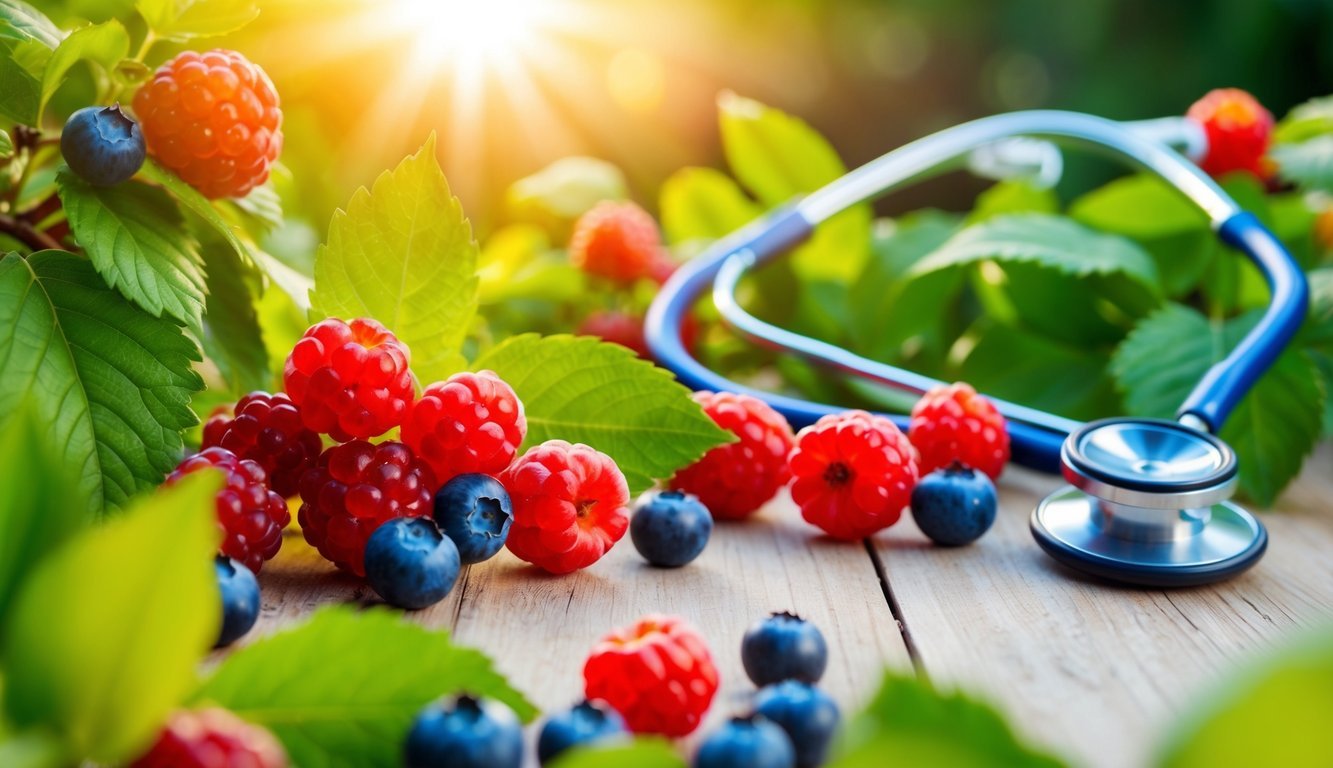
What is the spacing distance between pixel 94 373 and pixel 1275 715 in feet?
1.93

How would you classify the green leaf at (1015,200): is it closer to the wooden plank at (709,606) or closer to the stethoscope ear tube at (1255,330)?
the stethoscope ear tube at (1255,330)

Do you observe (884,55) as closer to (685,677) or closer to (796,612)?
(796,612)

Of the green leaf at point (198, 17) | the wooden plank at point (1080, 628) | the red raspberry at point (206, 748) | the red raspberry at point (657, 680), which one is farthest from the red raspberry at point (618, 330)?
the red raspberry at point (206, 748)

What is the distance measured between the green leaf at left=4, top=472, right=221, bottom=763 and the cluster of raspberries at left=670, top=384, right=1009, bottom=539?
47 cm

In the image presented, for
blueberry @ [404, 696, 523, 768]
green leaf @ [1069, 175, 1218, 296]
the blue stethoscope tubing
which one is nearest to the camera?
blueberry @ [404, 696, 523, 768]

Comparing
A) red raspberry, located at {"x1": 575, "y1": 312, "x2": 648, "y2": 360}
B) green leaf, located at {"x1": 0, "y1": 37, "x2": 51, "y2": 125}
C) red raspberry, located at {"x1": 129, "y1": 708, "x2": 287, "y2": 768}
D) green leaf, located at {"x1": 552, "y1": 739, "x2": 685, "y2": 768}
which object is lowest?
red raspberry, located at {"x1": 575, "y1": 312, "x2": 648, "y2": 360}

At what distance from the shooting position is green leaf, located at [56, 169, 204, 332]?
658 millimetres

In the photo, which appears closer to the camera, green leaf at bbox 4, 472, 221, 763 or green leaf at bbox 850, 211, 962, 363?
green leaf at bbox 4, 472, 221, 763

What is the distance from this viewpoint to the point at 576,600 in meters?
0.70

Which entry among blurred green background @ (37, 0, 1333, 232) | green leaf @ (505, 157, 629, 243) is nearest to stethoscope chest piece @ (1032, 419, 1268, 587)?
green leaf @ (505, 157, 629, 243)

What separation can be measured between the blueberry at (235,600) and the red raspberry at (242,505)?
43 millimetres

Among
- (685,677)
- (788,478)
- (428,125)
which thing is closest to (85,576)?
(685,677)

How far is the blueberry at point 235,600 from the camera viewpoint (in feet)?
1.94

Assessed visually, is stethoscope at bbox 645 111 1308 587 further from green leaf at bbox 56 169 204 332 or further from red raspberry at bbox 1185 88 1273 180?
green leaf at bbox 56 169 204 332
